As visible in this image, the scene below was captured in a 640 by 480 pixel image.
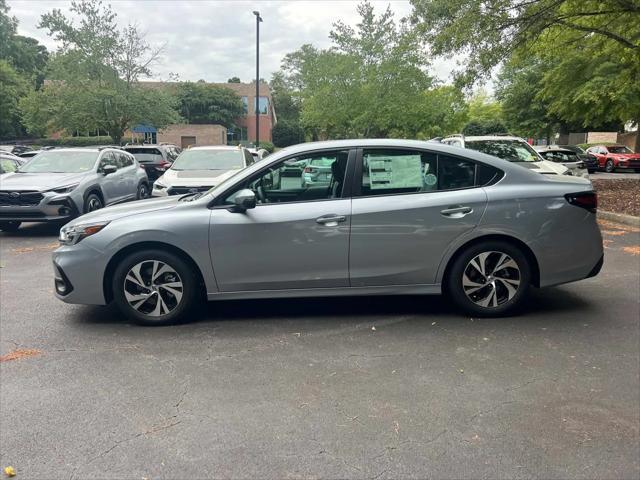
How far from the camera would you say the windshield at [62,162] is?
10.8 m

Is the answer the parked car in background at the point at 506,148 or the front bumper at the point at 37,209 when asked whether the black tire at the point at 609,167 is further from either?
the front bumper at the point at 37,209

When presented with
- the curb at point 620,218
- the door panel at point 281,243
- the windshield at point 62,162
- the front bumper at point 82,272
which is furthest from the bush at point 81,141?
the door panel at point 281,243

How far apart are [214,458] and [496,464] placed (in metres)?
1.46

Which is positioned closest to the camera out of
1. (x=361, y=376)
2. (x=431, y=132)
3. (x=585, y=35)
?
(x=361, y=376)

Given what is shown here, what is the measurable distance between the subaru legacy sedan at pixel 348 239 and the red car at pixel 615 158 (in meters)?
27.6

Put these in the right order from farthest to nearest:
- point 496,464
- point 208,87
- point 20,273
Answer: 1. point 208,87
2. point 20,273
3. point 496,464

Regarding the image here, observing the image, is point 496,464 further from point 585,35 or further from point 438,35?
point 585,35

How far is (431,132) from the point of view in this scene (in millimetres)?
29328

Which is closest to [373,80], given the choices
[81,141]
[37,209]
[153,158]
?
[153,158]

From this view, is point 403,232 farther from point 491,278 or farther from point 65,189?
point 65,189

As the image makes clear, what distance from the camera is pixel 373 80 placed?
25891 millimetres

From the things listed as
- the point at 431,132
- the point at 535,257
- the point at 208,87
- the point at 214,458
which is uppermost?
the point at 208,87

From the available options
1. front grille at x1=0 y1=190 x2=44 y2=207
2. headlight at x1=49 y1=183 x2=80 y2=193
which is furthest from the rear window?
front grille at x1=0 y1=190 x2=44 y2=207

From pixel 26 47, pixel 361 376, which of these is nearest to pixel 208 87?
pixel 26 47
